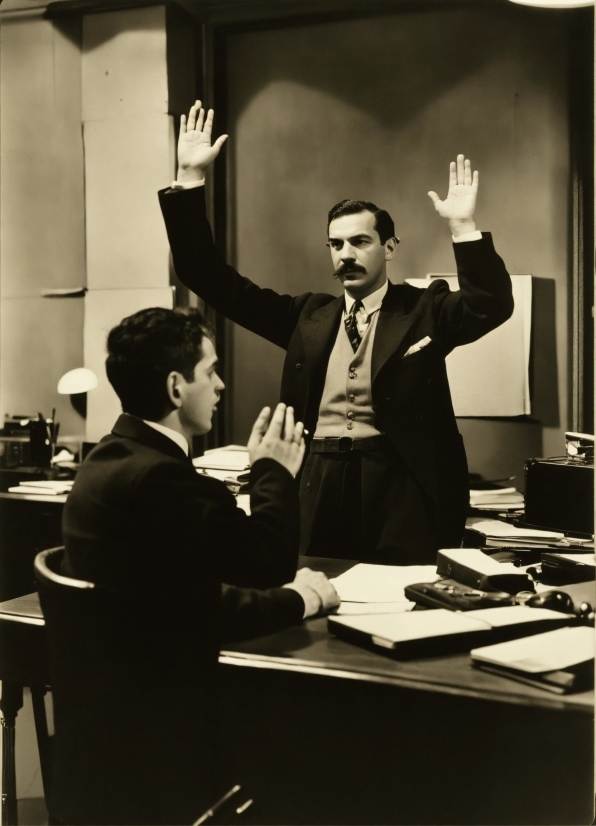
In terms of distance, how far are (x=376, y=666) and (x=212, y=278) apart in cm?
140

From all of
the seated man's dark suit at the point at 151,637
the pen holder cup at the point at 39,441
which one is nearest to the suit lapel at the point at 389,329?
the seated man's dark suit at the point at 151,637

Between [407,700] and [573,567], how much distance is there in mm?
760

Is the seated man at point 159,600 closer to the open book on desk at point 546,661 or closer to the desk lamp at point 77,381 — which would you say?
the open book on desk at point 546,661

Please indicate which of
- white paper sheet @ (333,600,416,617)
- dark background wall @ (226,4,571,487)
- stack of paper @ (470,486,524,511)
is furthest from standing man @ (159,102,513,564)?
dark background wall @ (226,4,571,487)

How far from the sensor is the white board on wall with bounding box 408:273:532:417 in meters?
3.41

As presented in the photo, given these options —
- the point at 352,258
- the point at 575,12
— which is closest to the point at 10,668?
the point at 352,258

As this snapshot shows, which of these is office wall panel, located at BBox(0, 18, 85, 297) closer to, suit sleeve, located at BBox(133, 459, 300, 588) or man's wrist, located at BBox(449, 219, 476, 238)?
man's wrist, located at BBox(449, 219, 476, 238)

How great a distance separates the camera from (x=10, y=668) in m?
1.73

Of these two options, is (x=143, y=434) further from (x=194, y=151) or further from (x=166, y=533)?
(x=194, y=151)

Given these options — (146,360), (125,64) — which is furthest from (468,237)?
(125,64)

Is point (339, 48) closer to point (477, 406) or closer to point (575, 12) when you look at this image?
point (575, 12)

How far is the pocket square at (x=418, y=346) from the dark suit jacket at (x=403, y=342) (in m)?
0.01

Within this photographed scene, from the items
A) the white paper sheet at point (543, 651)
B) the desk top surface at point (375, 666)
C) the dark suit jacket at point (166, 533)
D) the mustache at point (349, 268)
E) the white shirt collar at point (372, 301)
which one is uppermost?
the mustache at point (349, 268)

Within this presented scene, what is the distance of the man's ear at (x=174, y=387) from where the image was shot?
1577 mm
